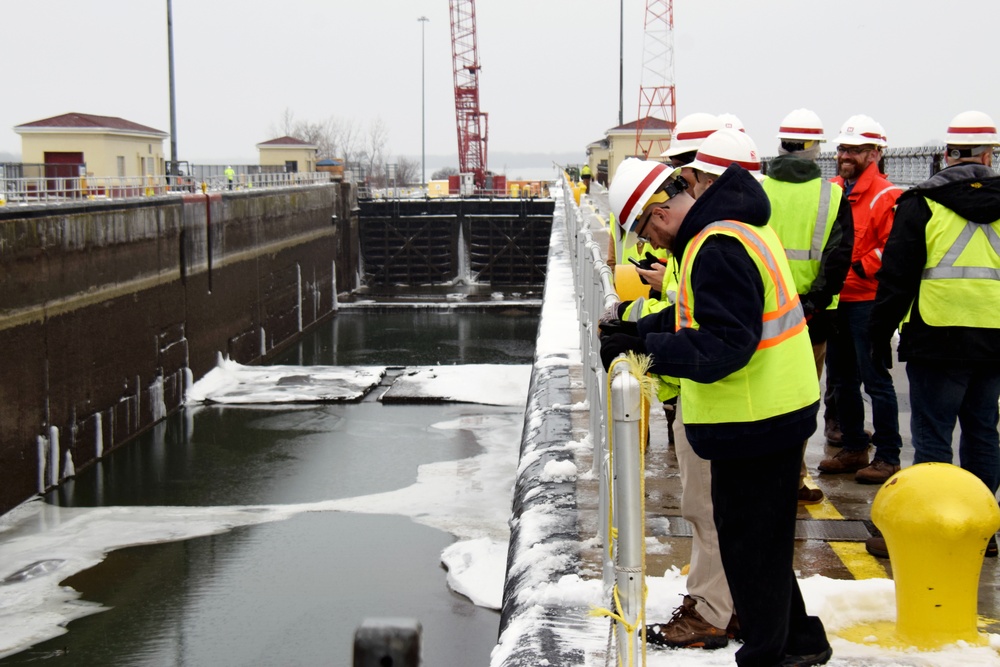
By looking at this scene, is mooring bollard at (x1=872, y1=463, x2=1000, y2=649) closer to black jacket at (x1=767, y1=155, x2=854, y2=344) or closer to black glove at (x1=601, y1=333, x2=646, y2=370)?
black glove at (x1=601, y1=333, x2=646, y2=370)

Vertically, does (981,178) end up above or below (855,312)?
above

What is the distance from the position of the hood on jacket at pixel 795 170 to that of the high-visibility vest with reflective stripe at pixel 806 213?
0.02 meters

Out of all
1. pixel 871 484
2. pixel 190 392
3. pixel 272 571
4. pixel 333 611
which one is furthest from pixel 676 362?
pixel 190 392

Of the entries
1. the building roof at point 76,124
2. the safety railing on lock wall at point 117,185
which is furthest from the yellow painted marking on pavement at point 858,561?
the building roof at point 76,124

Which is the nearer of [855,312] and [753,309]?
[753,309]

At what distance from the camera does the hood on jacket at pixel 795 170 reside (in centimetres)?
484

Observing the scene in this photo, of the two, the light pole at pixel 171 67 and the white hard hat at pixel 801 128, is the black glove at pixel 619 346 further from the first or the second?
the light pole at pixel 171 67

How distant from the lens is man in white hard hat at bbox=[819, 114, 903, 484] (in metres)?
5.40

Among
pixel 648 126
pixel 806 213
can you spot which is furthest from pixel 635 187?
pixel 648 126

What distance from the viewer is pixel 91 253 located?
58.0 feet

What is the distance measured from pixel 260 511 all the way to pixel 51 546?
2.40 m

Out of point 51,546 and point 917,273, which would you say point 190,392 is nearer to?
point 51,546

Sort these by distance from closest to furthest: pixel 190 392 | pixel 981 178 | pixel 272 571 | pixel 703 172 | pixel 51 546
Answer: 1. pixel 703 172
2. pixel 981 178
3. pixel 272 571
4. pixel 51 546
5. pixel 190 392

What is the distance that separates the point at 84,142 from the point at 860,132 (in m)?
30.9
